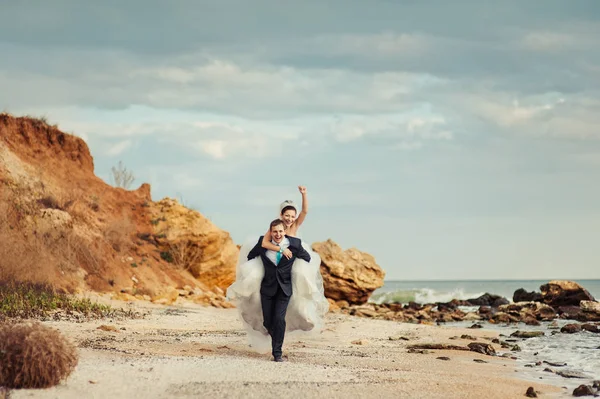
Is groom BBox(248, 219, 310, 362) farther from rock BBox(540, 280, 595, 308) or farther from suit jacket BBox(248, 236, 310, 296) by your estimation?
rock BBox(540, 280, 595, 308)

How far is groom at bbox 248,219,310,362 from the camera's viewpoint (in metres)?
10.7

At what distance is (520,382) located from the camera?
1112 centimetres

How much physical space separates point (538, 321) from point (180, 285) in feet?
46.2

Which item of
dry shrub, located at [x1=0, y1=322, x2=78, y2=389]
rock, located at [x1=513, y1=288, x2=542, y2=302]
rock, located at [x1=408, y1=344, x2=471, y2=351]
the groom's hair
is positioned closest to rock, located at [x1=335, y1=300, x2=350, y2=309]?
rock, located at [x1=513, y1=288, x2=542, y2=302]

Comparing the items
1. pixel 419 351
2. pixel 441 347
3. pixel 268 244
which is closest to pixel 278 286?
pixel 268 244

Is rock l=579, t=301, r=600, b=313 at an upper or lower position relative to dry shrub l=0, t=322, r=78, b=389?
upper

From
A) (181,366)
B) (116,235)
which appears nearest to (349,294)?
(116,235)

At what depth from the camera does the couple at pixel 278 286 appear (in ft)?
35.2

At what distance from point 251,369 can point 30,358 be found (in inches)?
116

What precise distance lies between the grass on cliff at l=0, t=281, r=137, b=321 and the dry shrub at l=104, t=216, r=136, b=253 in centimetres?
823

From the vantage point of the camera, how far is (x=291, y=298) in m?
11.0

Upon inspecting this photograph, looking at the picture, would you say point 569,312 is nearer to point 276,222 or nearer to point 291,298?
point 291,298

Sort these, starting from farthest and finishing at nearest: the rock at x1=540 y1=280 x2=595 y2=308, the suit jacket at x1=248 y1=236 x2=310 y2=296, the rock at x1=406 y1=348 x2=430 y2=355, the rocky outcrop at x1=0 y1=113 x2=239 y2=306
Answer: the rock at x1=540 y1=280 x2=595 y2=308
the rocky outcrop at x1=0 y1=113 x2=239 y2=306
the rock at x1=406 y1=348 x2=430 y2=355
the suit jacket at x1=248 y1=236 x2=310 y2=296

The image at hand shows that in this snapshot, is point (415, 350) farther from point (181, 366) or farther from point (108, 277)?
point (108, 277)
